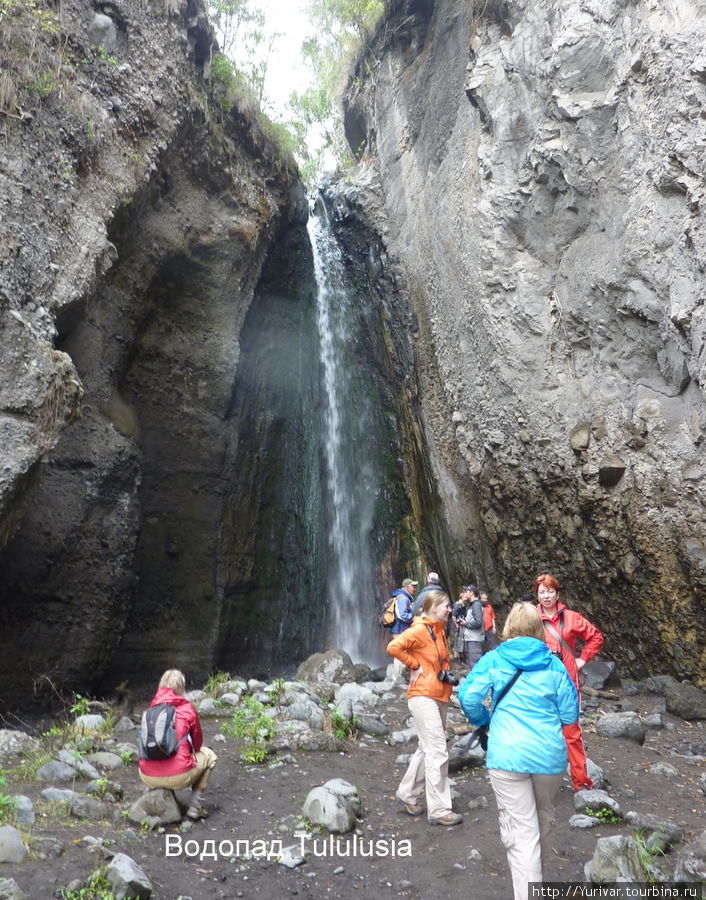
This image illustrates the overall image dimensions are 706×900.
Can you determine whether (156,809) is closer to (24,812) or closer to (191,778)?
(191,778)

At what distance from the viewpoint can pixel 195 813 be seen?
16.5 ft

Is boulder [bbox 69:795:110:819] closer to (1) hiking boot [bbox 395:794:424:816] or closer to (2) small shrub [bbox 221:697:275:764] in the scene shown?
(2) small shrub [bbox 221:697:275:764]

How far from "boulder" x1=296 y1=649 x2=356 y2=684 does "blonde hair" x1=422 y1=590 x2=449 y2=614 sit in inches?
221

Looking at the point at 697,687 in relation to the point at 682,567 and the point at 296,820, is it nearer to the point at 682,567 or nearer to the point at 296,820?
the point at 682,567

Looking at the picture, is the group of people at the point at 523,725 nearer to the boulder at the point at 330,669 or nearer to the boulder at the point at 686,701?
the boulder at the point at 686,701

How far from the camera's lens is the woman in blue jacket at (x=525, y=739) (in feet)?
11.1

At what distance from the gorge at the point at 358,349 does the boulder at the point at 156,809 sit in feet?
11.2

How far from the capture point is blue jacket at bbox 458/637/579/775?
339cm

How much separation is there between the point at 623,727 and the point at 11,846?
5.97 m

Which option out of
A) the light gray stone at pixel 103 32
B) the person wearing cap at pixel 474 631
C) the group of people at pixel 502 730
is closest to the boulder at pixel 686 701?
the person wearing cap at pixel 474 631

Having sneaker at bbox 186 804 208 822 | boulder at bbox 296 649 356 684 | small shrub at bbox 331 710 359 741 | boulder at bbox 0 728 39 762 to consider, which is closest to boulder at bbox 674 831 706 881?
sneaker at bbox 186 804 208 822

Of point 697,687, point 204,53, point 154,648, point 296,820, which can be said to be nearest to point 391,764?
point 296,820

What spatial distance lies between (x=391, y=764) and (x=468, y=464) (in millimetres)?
6649

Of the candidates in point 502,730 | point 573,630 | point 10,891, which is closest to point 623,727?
point 573,630
